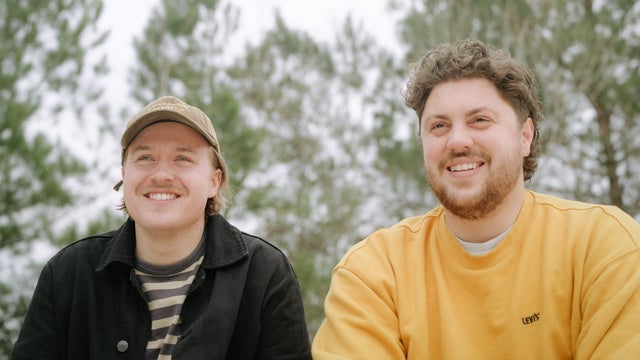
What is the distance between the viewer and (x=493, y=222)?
1.93 meters

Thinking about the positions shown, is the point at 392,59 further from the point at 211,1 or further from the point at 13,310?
the point at 13,310

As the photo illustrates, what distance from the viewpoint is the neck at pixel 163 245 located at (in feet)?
6.79

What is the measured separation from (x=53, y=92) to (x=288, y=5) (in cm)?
597

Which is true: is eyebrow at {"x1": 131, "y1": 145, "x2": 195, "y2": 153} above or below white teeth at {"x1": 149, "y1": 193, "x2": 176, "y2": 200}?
above

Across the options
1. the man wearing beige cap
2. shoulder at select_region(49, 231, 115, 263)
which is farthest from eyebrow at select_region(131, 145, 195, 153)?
shoulder at select_region(49, 231, 115, 263)

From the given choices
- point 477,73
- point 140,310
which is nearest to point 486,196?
point 477,73

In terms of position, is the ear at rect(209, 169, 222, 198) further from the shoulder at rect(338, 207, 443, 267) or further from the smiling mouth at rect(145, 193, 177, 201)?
the shoulder at rect(338, 207, 443, 267)

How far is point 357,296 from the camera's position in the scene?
192 centimetres

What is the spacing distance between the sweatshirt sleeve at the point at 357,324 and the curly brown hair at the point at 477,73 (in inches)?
28.7

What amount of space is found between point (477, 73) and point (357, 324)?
0.97m

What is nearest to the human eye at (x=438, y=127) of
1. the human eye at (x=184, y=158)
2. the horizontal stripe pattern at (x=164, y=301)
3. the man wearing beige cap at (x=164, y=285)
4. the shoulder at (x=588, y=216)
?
the shoulder at (x=588, y=216)

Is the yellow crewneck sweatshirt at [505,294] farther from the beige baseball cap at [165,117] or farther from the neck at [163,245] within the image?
the beige baseball cap at [165,117]

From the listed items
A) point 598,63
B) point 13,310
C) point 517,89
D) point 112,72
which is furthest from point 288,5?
point 517,89

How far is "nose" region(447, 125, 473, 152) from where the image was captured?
1.88 meters
